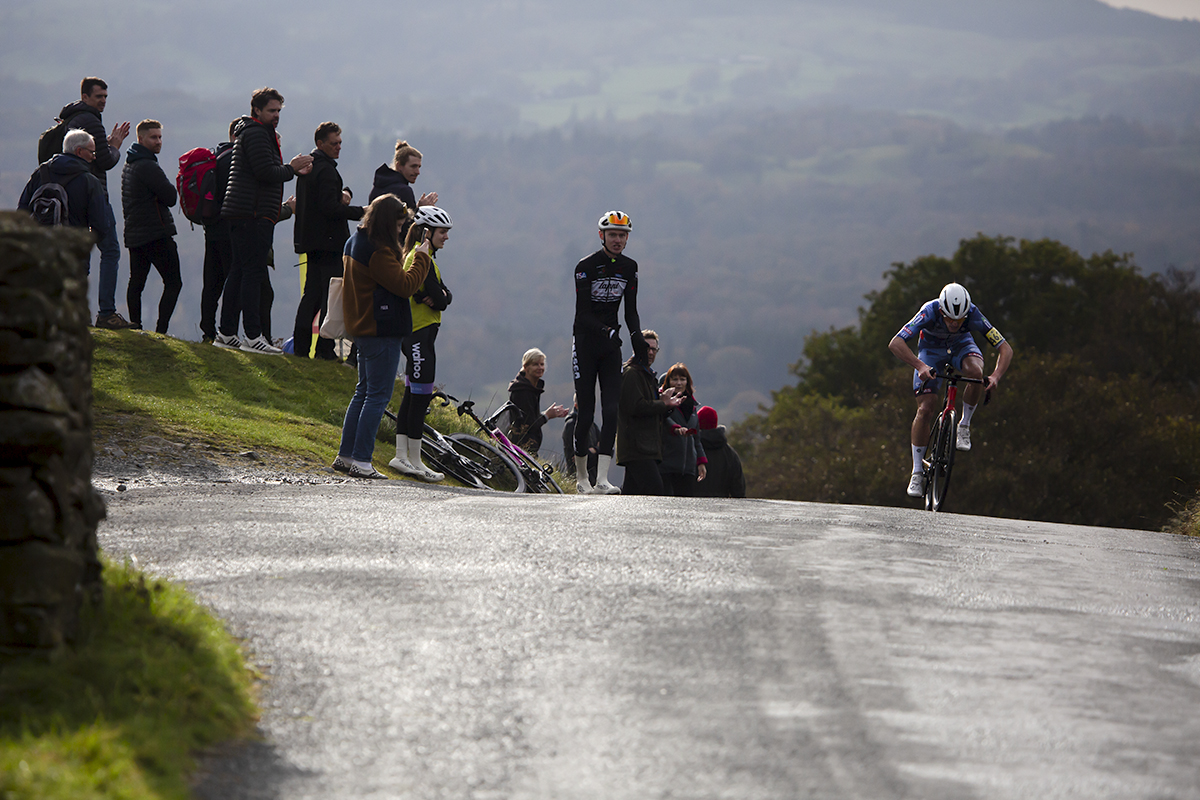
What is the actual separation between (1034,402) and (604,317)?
1341 inches

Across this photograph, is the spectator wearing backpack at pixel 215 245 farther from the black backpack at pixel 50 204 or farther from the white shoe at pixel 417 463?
the white shoe at pixel 417 463

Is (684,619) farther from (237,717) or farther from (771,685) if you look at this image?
(237,717)

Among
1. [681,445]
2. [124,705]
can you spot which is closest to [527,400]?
[681,445]

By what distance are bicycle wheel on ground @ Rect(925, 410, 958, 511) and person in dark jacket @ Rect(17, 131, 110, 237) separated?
28.2 ft

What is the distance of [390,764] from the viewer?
3838 millimetres

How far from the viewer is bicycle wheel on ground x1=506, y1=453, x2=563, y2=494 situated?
13.9 meters

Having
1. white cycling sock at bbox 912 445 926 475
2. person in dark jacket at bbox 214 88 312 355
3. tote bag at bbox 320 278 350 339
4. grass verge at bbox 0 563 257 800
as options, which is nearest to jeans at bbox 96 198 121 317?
person in dark jacket at bbox 214 88 312 355

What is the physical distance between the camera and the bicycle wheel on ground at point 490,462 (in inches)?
523

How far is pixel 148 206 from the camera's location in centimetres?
1383

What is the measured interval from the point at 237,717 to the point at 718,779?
5.28ft

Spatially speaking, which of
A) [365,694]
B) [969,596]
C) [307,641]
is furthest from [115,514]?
[969,596]

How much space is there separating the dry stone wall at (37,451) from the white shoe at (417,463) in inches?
280

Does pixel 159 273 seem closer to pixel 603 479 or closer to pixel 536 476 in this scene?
pixel 536 476

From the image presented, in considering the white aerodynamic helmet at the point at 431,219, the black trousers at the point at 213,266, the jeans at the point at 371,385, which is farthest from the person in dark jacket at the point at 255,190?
the jeans at the point at 371,385
